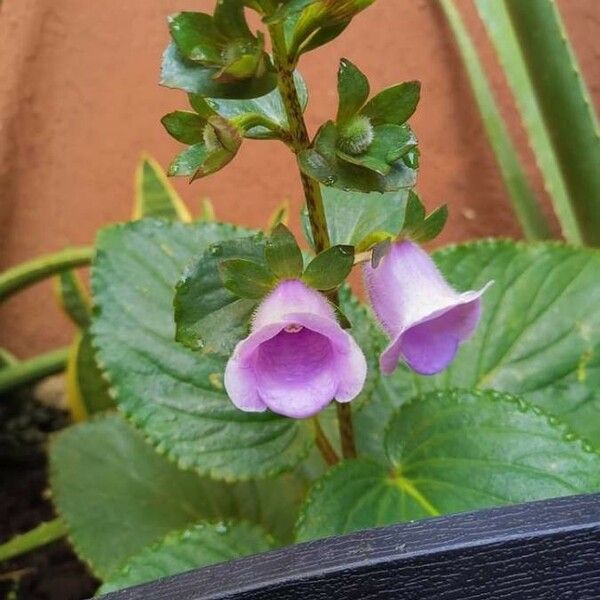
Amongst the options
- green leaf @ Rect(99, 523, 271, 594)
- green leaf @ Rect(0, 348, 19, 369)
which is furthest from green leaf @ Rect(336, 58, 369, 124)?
green leaf @ Rect(0, 348, 19, 369)

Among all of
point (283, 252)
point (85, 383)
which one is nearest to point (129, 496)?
point (85, 383)

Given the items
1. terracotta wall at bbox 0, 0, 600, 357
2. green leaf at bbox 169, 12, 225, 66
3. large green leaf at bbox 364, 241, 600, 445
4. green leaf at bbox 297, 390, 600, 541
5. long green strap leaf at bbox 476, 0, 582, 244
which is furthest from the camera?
terracotta wall at bbox 0, 0, 600, 357

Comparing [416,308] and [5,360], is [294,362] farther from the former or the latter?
[5,360]

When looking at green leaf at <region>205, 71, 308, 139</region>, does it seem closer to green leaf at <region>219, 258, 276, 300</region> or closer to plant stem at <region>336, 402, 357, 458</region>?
green leaf at <region>219, 258, 276, 300</region>

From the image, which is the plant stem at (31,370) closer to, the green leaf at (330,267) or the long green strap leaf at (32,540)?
the long green strap leaf at (32,540)

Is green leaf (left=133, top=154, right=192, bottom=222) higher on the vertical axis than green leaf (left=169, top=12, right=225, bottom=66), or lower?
lower

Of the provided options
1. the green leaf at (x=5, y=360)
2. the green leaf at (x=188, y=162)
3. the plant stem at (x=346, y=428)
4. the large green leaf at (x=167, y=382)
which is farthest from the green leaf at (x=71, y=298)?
the green leaf at (x=188, y=162)
